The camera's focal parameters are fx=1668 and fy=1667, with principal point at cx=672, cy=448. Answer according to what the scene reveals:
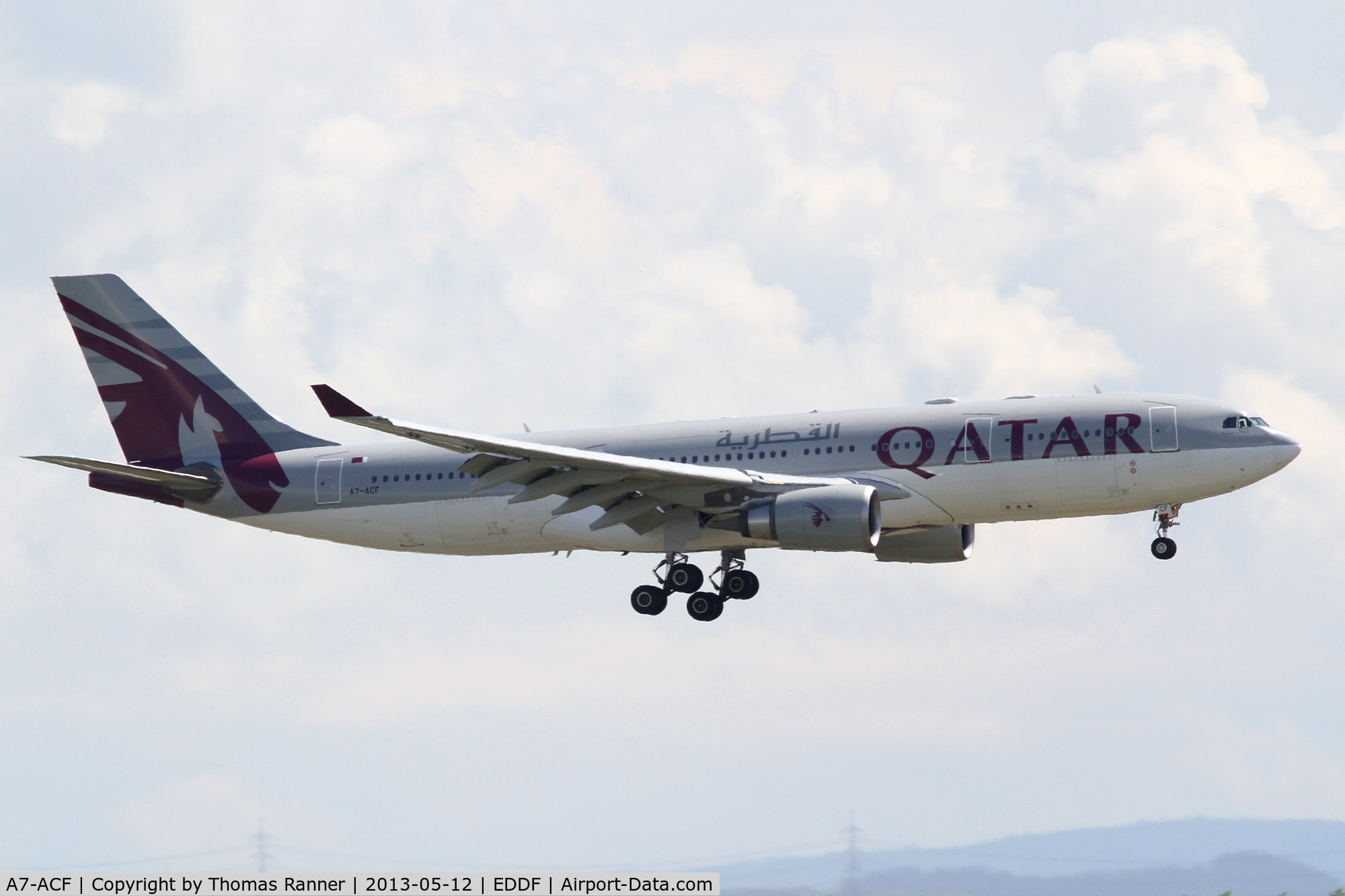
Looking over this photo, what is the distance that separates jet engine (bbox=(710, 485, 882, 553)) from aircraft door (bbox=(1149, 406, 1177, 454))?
676cm

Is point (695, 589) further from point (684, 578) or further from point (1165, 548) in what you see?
point (1165, 548)

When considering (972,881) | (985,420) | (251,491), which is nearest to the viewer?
(985,420)

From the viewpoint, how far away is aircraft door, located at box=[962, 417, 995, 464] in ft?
133

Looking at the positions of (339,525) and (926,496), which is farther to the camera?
(339,525)

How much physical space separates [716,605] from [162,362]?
18.8 m

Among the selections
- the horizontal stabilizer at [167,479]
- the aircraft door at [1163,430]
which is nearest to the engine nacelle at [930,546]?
the aircraft door at [1163,430]

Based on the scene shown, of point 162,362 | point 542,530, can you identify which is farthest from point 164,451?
point 542,530

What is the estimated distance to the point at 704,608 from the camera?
44.8m

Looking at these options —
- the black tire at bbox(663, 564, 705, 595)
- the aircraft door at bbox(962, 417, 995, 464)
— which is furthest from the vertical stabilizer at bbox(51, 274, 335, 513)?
the aircraft door at bbox(962, 417, 995, 464)

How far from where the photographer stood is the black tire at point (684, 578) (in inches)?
1740

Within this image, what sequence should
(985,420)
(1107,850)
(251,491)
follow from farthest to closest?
(1107,850)
(251,491)
(985,420)

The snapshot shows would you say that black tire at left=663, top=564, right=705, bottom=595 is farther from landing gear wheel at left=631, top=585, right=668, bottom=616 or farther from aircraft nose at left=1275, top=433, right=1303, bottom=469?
aircraft nose at left=1275, top=433, right=1303, bottom=469

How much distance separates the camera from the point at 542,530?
1768 inches

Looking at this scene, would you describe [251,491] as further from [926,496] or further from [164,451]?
[926,496]
